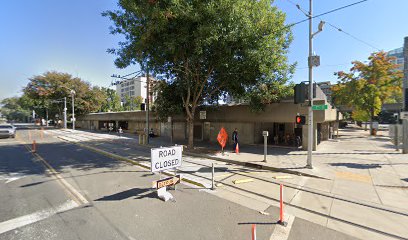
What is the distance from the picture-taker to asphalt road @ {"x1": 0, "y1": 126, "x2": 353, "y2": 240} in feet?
14.2

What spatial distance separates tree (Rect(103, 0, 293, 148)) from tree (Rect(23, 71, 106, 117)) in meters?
38.5

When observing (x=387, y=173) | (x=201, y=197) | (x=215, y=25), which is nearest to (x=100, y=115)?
(x=215, y=25)

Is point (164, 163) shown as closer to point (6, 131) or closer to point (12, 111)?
point (6, 131)

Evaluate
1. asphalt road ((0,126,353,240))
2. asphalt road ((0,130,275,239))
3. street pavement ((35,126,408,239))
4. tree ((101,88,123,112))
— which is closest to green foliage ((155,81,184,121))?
street pavement ((35,126,408,239))

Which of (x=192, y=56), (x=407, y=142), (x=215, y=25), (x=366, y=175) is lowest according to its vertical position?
(x=366, y=175)

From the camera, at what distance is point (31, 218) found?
4.89m

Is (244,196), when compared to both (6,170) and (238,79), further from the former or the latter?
(6,170)

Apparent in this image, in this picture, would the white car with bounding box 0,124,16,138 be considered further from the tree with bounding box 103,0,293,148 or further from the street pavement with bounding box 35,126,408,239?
the street pavement with bounding box 35,126,408,239

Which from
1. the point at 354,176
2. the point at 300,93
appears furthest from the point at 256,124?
the point at 354,176

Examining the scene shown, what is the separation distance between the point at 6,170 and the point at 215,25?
38.8ft

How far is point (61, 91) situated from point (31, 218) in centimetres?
4973

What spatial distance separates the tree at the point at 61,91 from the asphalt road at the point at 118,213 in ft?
143

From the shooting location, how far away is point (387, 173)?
952 centimetres

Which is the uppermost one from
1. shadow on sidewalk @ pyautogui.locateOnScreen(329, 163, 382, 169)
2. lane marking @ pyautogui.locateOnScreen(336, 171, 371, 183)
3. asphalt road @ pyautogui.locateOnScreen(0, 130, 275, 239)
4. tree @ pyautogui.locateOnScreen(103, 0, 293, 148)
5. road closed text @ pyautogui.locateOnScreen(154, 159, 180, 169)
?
tree @ pyautogui.locateOnScreen(103, 0, 293, 148)
